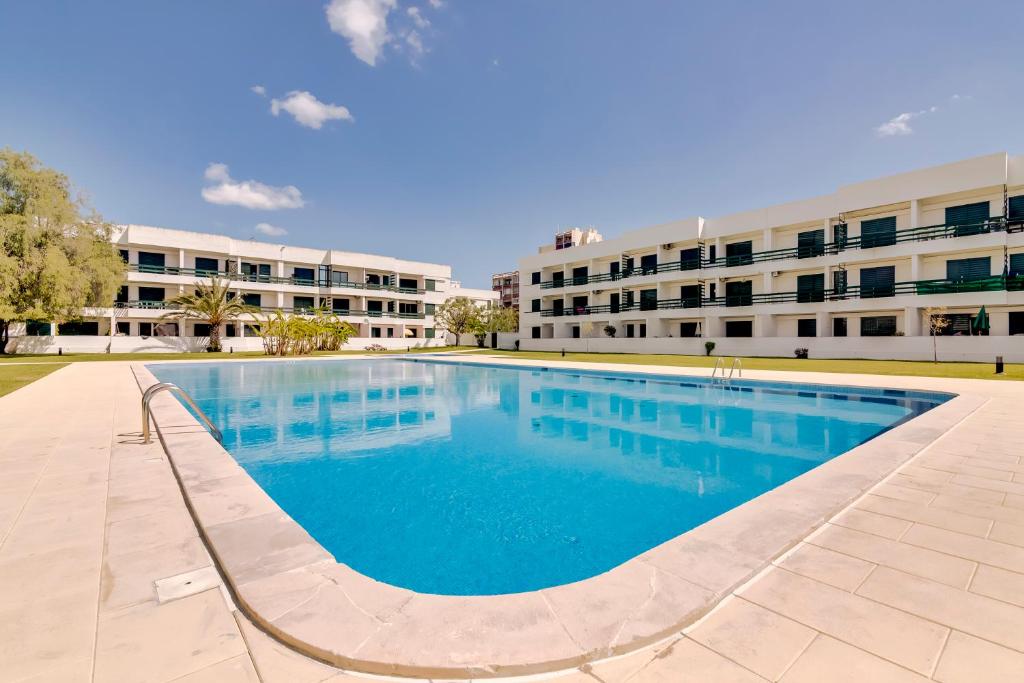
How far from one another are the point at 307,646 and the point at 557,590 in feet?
4.38

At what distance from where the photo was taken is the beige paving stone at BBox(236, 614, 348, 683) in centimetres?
175

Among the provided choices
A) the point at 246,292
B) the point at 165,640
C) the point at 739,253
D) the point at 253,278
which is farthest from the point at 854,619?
the point at 253,278

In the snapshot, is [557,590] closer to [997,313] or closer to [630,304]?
[997,313]

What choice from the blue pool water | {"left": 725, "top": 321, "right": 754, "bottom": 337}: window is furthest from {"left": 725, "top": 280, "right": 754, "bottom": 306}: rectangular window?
the blue pool water

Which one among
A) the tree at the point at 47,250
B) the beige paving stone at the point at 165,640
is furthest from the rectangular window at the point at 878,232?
the tree at the point at 47,250

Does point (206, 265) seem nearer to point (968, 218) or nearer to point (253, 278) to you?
point (253, 278)

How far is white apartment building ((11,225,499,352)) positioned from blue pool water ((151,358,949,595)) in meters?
26.0

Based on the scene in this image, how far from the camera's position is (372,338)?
43.2m

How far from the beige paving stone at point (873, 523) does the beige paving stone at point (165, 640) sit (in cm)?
422

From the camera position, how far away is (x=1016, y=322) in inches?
868

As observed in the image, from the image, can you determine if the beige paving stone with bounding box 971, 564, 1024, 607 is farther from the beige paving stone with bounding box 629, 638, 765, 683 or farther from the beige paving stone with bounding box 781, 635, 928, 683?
the beige paving stone with bounding box 629, 638, 765, 683

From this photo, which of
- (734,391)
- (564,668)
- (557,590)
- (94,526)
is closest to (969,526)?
(557,590)

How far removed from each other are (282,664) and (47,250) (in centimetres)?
3576

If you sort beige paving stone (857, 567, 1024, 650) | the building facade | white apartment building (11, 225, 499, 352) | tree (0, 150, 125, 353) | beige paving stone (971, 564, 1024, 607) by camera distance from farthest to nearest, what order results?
the building facade < white apartment building (11, 225, 499, 352) < tree (0, 150, 125, 353) < beige paving stone (971, 564, 1024, 607) < beige paving stone (857, 567, 1024, 650)
